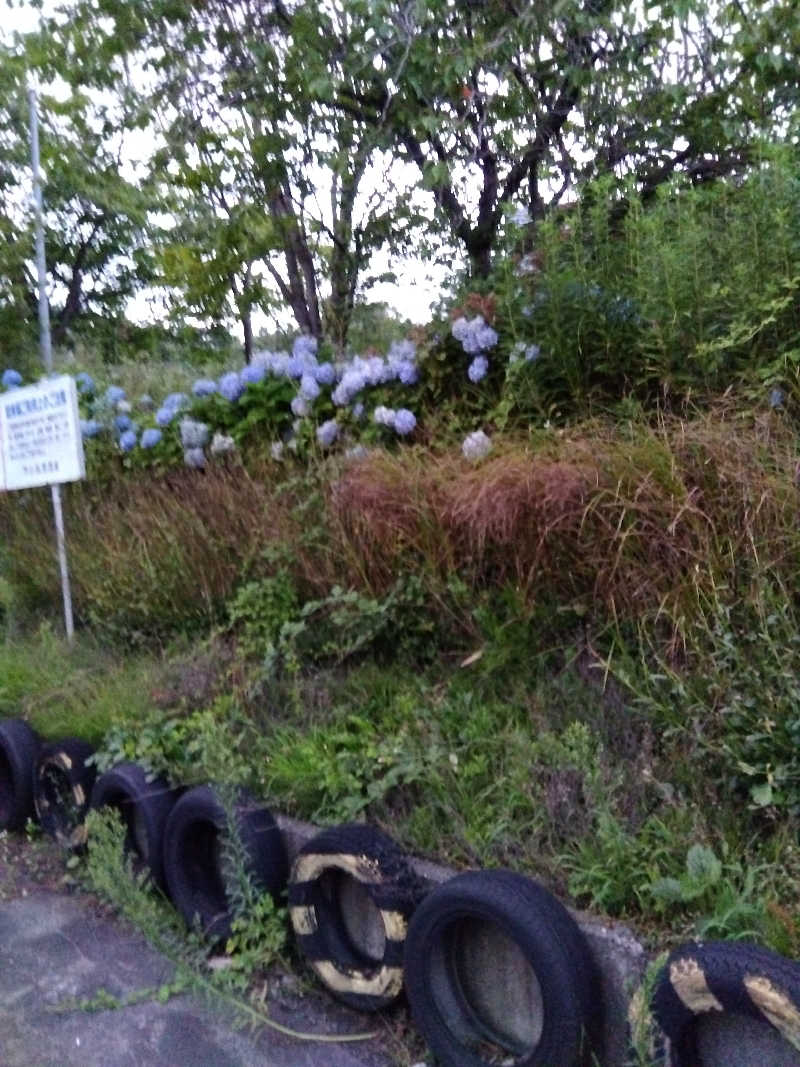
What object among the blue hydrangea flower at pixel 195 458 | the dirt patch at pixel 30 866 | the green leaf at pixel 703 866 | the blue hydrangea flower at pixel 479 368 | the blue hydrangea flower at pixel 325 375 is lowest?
the dirt patch at pixel 30 866

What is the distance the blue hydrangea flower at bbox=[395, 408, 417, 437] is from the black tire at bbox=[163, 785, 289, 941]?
214 centimetres

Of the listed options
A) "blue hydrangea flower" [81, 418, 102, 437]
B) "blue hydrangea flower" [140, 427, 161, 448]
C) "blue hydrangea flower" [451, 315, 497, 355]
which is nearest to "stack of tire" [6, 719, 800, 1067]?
"blue hydrangea flower" [451, 315, 497, 355]

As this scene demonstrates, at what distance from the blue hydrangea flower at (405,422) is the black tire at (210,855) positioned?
7.04 ft

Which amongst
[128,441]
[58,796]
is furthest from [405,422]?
[128,441]

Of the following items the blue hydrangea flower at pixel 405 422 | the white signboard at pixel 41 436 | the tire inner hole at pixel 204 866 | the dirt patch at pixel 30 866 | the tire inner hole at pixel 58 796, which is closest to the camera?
the tire inner hole at pixel 204 866

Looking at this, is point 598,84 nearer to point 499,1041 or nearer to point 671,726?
point 671,726

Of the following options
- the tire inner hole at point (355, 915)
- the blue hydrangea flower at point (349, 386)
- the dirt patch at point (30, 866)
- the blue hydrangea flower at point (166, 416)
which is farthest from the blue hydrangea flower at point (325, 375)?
the tire inner hole at point (355, 915)

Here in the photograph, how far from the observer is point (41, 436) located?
7.21m

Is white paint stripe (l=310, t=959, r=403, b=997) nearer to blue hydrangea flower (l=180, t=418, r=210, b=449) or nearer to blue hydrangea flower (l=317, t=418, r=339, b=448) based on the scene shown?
blue hydrangea flower (l=317, t=418, r=339, b=448)

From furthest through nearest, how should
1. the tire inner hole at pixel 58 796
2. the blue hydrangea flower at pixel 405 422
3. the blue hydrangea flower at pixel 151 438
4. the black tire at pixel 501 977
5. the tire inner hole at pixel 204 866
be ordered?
the blue hydrangea flower at pixel 151 438, the blue hydrangea flower at pixel 405 422, the tire inner hole at pixel 58 796, the tire inner hole at pixel 204 866, the black tire at pixel 501 977

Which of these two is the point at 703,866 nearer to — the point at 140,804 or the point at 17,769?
the point at 140,804

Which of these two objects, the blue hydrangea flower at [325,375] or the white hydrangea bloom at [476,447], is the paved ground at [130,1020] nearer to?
the white hydrangea bloom at [476,447]

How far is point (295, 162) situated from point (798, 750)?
6106 mm

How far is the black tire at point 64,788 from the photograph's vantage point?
532cm
